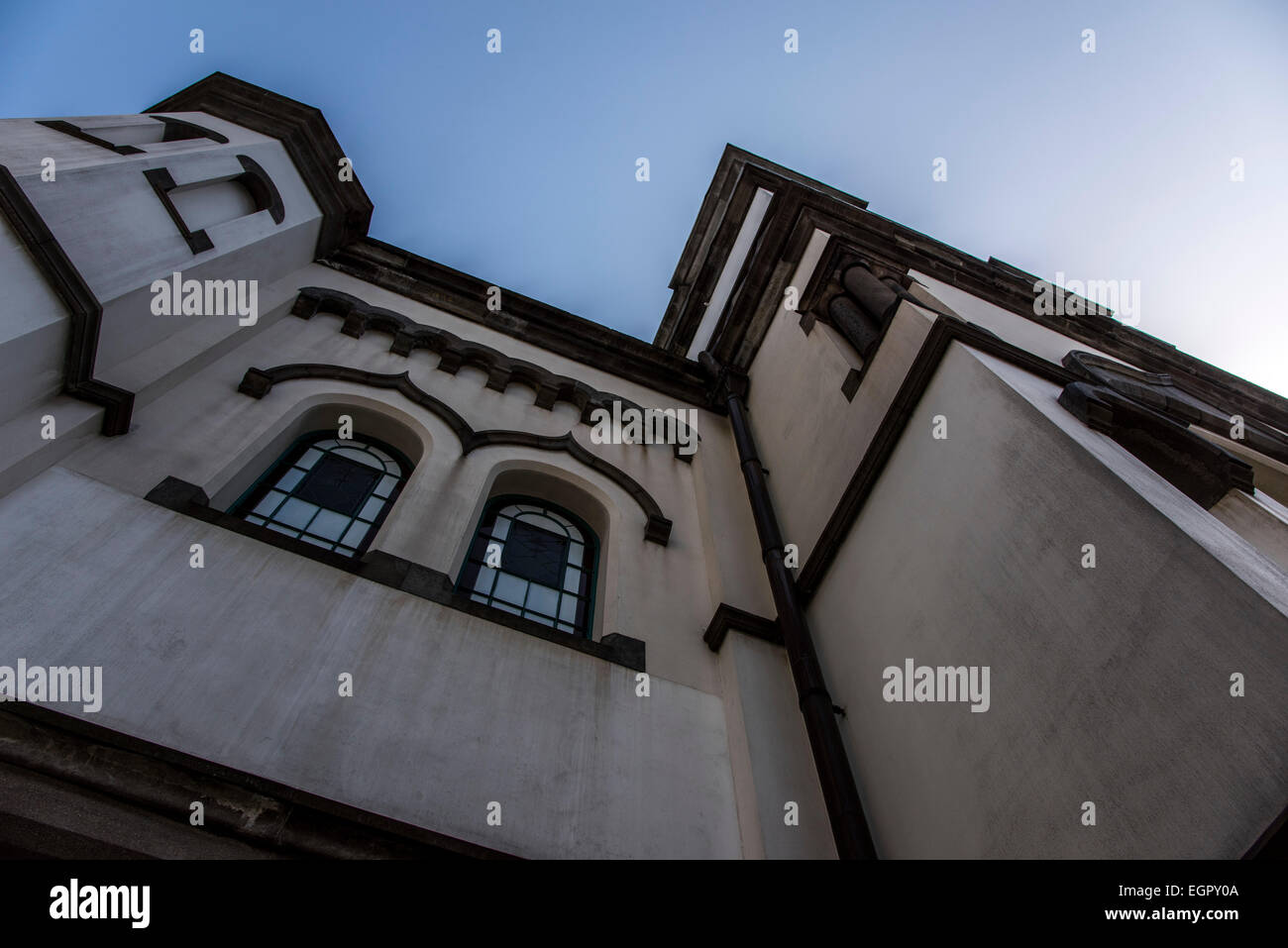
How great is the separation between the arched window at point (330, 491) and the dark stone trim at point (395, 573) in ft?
1.74

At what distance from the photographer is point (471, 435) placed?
816 centimetres

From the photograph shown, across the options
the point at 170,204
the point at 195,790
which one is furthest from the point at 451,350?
the point at 195,790

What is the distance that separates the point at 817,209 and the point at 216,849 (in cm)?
1065

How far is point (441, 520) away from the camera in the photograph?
6.88 metres

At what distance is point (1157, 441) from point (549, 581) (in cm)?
499

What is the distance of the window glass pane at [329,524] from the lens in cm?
661

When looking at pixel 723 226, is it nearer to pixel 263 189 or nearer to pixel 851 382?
pixel 851 382

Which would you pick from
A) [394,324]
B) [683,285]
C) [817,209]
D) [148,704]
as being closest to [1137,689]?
[148,704]

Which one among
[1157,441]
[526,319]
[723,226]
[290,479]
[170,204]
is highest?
[723,226]
